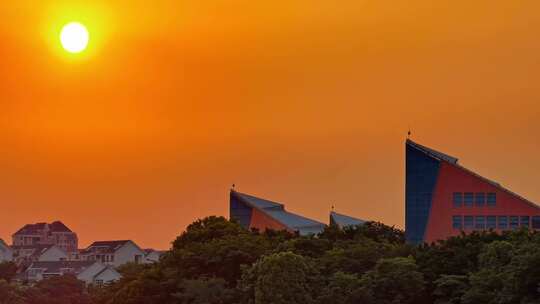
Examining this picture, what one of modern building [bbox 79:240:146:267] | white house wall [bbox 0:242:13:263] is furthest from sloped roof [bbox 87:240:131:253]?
white house wall [bbox 0:242:13:263]

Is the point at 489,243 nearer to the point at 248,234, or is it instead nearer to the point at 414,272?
the point at 414,272

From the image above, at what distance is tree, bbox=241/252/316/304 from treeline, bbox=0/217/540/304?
50 mm

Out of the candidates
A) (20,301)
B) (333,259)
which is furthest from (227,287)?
(20,301)

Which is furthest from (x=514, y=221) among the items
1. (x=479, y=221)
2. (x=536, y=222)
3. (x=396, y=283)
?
(x=396, y=283)

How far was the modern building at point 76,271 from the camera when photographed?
149 meters

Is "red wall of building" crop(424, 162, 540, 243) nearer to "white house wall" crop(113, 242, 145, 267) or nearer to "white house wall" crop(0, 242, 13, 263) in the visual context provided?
"white house wall" crop(113, 242, 145, 267)

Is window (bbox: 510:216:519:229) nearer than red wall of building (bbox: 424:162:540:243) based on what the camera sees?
Yes

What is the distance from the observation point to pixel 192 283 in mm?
77562

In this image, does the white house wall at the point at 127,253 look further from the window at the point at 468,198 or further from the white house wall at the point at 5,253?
the window at the point at 468,198

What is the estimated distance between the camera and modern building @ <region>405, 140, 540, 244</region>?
303 ft

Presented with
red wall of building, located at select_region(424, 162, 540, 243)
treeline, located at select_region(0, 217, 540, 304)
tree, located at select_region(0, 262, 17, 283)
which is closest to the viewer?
treeline, located at select_region(0, 217, 540, 304)

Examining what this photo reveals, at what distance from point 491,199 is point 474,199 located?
1.15m

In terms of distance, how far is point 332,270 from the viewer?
240 feet

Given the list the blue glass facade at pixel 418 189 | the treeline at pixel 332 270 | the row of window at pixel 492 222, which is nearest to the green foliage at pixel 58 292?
the treeline at pixel 332 270
